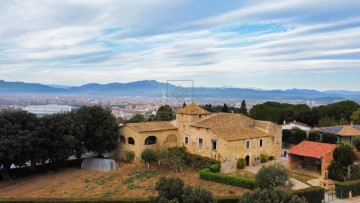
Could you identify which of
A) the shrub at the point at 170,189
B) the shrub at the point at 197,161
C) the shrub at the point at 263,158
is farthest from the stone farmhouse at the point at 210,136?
the shrub at the point at 170,189

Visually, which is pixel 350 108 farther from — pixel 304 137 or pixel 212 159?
pixel 212 159

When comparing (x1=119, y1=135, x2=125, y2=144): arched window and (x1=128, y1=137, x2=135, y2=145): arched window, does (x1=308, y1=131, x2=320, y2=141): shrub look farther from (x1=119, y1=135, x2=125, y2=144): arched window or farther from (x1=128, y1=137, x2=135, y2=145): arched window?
(x1=119, y1=135, x2=125, y2=144): arched window

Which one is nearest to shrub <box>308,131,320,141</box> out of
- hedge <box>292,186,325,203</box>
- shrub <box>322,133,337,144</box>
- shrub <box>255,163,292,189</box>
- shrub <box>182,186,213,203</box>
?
shrub <box>322,133,337,144</box>

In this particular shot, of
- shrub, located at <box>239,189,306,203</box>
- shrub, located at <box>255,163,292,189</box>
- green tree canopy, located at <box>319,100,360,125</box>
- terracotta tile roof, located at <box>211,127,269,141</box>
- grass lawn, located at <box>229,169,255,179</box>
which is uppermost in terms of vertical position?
green tree canopy, located at <box>319,100,360,125</box>

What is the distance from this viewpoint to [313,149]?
36.5 m

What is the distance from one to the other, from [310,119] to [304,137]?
1992 centimetres

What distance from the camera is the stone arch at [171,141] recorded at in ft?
153

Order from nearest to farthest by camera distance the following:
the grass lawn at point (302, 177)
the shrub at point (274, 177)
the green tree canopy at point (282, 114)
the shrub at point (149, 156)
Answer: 1. the shrub at point (274, 177)
2. the grass lawn at point (302, 177)
3. the shrub at point (149, 156)
4. the green tree canopy at point (282, 114)

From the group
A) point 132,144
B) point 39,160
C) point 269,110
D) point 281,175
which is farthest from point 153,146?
point 269,110

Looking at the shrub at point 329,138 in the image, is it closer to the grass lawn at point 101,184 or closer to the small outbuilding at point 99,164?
the grass lawn at point 101,184

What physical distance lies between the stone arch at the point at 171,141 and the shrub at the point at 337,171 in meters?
20.5

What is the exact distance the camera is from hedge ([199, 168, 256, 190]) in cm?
3142

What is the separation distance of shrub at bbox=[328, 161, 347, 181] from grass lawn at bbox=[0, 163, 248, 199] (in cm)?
956

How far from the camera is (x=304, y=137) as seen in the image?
171 feet
